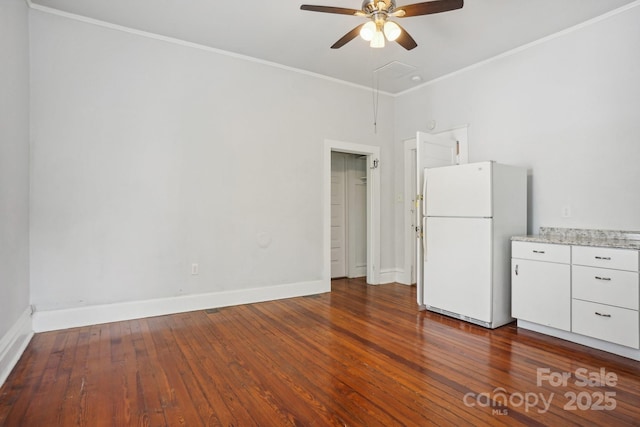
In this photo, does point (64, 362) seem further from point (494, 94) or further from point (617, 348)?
point (494, 94)

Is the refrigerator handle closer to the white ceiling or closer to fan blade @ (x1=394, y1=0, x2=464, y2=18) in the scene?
the white ceiling

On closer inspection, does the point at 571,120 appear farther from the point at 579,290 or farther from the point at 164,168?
the point at 164,168

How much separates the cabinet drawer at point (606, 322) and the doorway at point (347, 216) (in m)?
3.27

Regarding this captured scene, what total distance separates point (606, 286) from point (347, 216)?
3.55 meters

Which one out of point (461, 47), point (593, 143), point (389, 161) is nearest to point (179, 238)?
point (389, 161)

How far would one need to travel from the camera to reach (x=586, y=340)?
2877 millimetres

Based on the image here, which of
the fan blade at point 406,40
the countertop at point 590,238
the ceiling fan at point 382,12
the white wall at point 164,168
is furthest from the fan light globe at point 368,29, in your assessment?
the countertop at point 590,238

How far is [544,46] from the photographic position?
359 centimetres

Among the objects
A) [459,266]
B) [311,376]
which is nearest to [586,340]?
[459,266]

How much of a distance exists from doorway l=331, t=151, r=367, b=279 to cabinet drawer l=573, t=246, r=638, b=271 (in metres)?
3.27

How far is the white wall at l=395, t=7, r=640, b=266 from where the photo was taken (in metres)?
3.04

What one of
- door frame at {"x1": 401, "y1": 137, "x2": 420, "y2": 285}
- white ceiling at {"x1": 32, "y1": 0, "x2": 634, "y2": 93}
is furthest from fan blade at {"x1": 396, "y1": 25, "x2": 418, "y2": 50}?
door frame at {"x1": 401, "y1": 137, "x2": 420, "y2": 285}

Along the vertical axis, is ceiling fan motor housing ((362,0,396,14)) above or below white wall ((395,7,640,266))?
above

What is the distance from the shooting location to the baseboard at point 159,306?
10.3 feet
